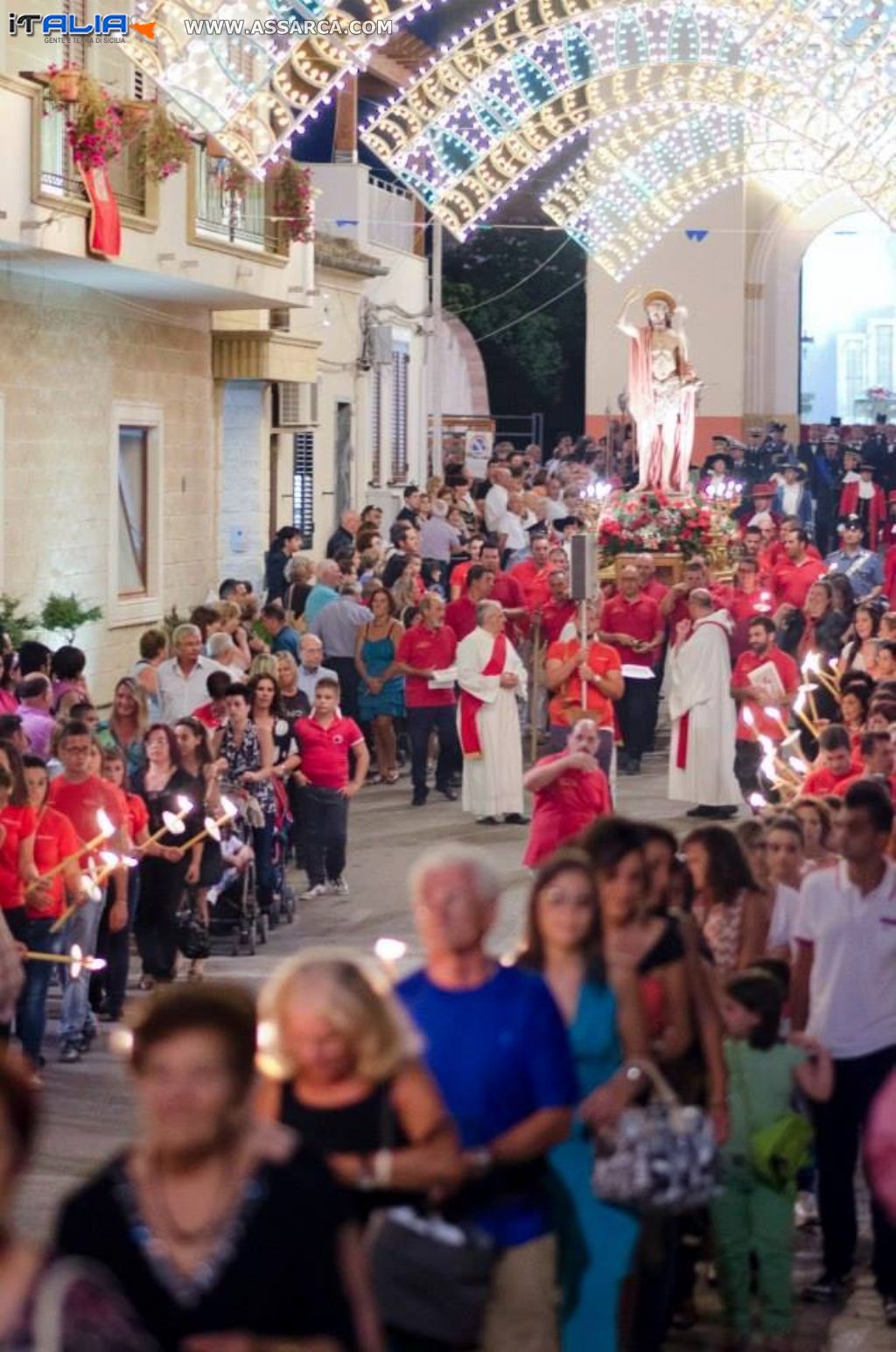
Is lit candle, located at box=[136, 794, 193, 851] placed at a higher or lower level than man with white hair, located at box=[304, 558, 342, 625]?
lower

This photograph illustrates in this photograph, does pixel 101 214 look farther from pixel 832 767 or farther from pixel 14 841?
pixel 14 841

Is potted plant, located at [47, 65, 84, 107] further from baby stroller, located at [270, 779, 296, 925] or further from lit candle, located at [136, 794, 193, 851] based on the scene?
lit candle, located at [136, 794, 193, 851]

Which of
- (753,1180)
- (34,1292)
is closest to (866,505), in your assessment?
(753,1180)

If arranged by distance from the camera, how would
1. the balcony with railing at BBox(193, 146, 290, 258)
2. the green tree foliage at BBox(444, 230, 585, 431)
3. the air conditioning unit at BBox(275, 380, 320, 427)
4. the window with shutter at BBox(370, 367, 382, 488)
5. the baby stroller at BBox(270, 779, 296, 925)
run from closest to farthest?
the baby stroller at BBox(270, 779, 296, 925) → the balcony with railing at BBox(193, 146, 290, 258) → the air conditioning unit at BBox(275, 380, 320, 427) → the window with shutter at BBox(370, 367, 382, 488) → the green tree foliage at BBox(444, 230, 585, 431)

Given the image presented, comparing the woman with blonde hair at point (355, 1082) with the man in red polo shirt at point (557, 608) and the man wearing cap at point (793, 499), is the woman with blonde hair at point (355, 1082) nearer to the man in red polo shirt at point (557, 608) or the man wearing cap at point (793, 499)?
the man in red polo shirt at point (557, 608)

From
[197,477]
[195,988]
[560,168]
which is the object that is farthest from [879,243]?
[195,988]

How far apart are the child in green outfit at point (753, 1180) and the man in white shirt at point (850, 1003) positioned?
0.52 m

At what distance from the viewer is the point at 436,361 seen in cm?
4350

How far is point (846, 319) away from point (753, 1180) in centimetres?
4976

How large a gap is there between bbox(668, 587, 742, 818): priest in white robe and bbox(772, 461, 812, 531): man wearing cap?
1551cm

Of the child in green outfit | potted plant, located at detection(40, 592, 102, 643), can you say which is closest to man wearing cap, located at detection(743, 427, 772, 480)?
potted plant, located at detection(40, 592, 102, 643)

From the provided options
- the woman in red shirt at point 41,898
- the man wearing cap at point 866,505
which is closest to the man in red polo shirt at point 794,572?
the woman in red shirt at point 41,898

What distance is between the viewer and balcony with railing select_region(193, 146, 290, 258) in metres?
24.2

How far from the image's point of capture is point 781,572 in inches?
925
